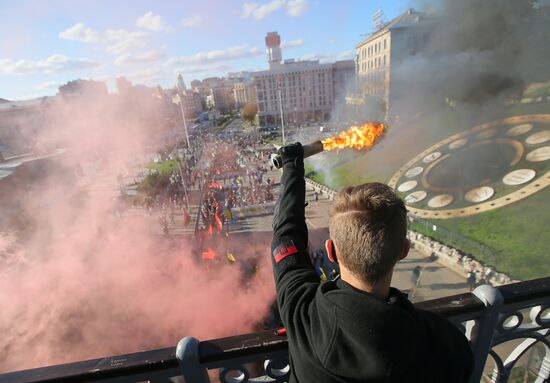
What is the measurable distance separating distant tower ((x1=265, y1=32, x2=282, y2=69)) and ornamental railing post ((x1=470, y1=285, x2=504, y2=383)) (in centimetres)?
10836

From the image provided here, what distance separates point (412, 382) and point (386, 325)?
0.23 m

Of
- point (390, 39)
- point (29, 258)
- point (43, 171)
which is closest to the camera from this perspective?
point (29, 258)

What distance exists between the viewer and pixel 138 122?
43.4 ft

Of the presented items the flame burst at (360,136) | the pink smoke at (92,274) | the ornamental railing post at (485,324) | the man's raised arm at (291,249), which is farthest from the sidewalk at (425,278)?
the man's raised arm at (291,249)

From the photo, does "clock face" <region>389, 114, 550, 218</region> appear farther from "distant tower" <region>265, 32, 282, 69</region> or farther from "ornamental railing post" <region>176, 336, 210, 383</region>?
"distant tower" <region>265, 32, 282, 69</region>

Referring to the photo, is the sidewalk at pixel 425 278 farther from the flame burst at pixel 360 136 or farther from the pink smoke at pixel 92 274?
the flame burst at pixel 360 136

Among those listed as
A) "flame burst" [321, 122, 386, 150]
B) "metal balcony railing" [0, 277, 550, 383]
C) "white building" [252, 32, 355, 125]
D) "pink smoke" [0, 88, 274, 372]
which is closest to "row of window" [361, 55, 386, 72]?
"flame burst" [321, 122, 386, 150]

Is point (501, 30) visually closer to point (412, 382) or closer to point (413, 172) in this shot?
point (413, 172)

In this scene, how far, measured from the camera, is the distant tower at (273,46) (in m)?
102

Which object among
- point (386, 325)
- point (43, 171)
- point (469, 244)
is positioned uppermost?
point (386, 325)

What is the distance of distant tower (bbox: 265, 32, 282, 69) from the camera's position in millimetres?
102188

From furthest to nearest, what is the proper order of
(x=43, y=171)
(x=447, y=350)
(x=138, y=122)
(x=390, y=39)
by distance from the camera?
(x=390, y=39)
(x=138, y=122)
(x=43, y=171)
(x=447, y=350)

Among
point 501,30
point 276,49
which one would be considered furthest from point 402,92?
point 276,49

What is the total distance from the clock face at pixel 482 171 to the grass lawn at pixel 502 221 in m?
0.56
